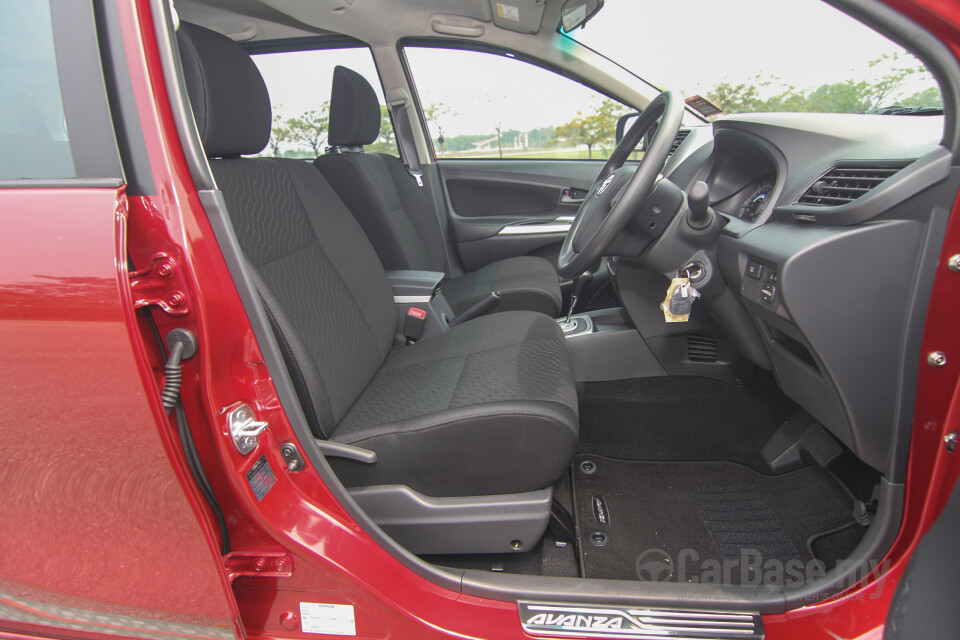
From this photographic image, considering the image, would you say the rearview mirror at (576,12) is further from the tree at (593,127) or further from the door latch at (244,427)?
the door latch at (244,427)

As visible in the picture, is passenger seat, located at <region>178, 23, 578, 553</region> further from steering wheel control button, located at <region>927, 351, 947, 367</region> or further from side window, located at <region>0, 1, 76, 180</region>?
steering wheel control button, located at <region>927, 351, 947, 367</region>

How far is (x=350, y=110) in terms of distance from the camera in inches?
84.0

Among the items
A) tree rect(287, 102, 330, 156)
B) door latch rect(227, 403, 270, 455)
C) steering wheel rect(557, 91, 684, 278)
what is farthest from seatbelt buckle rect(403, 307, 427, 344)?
tree rect(287, 102, 330, 156)

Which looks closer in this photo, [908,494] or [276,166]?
[908,494]

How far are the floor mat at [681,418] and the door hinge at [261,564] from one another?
1.00 m

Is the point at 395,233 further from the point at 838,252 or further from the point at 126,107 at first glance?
the point at 838,252

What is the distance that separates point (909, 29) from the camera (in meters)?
0.79

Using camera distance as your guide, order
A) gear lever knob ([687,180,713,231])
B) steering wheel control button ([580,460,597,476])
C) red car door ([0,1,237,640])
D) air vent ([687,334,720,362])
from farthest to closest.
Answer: air vent ([687,334,720,362]) < steering wheel control button ([580,460,597,476]) < gear lever knob ([687,180,713,231]) < red car door ([0,1,237,640])

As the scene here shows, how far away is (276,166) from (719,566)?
4.56ft

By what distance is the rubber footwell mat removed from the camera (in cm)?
127

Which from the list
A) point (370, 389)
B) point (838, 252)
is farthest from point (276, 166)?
point (838, 252)

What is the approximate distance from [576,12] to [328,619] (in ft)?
7.77

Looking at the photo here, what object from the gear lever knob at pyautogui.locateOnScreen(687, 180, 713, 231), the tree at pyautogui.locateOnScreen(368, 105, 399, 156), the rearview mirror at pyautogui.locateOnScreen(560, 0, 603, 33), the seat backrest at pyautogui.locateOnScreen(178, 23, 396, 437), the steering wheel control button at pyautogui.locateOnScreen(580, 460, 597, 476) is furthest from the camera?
the tree at pyautogui.locateOnScreen(368, 105, 399, 156)

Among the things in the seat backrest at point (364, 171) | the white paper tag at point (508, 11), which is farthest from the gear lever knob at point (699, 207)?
the white paper tag at point (508, 11)
